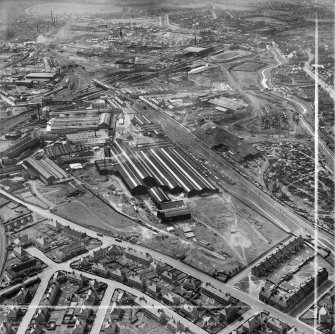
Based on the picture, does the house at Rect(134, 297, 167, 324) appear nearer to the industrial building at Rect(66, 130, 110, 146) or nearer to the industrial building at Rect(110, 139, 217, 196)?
the industrial building at Rect(110, 139, 217, 196)

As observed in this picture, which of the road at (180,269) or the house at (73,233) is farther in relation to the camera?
the house at (73,233)

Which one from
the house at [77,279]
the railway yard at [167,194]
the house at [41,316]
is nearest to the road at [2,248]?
the railway yard at [167,194]

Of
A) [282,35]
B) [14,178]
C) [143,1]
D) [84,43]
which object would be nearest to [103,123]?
[14,178]

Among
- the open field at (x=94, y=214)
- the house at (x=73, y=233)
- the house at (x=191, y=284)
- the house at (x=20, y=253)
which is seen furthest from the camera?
the open field at (x=94, y=214)

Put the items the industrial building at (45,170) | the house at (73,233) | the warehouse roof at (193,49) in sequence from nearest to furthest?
the house at (73,233)
the industrial building at (45,170)
the warehouse roof at (193,49)

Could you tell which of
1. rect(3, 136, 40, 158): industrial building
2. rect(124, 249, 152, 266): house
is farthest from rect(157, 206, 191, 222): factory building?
rect(3, 136, 40, 158): industrial building

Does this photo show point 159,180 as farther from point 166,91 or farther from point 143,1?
point 143,1

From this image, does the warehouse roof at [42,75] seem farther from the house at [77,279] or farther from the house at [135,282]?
the house at [135,282]
